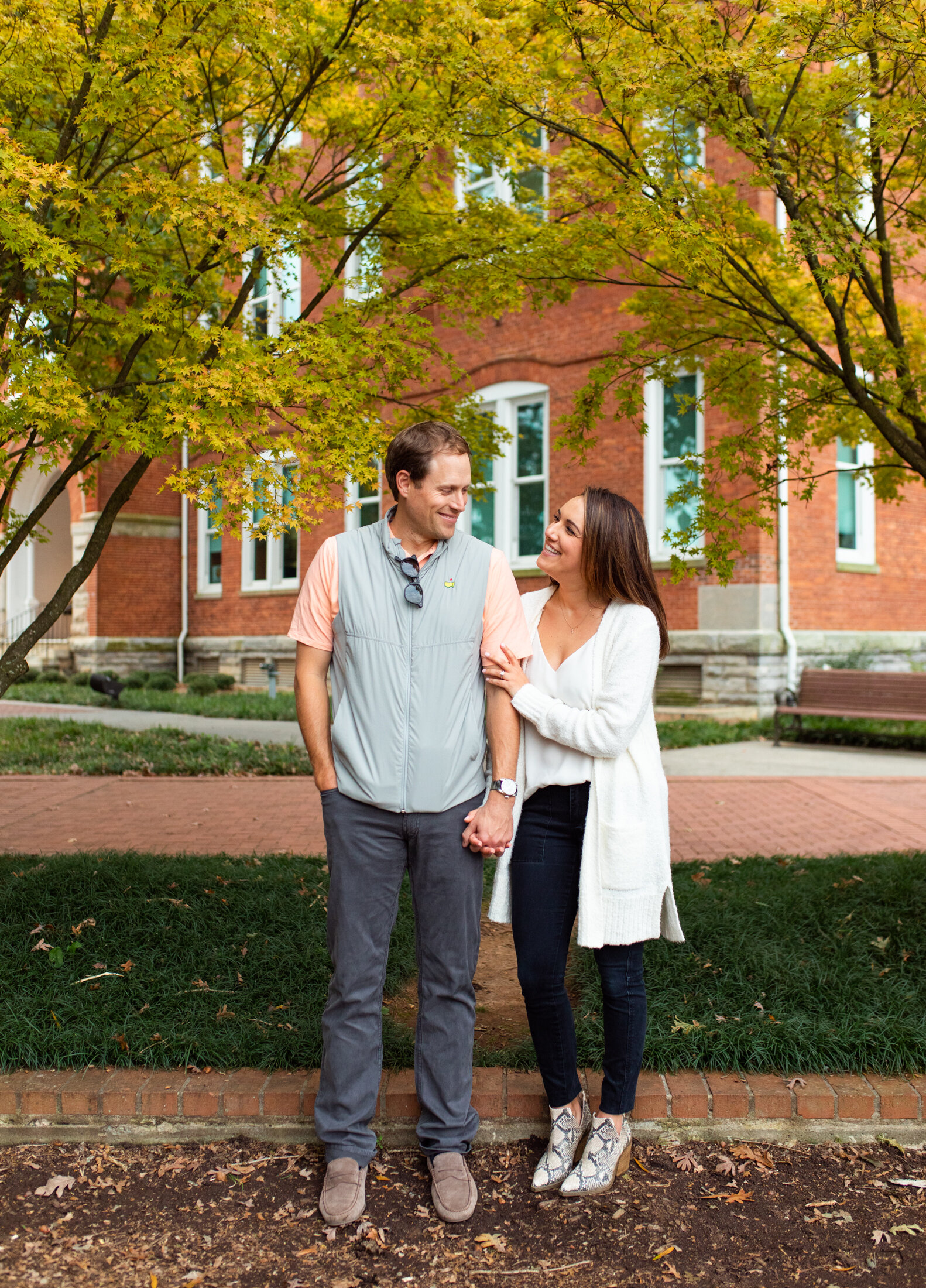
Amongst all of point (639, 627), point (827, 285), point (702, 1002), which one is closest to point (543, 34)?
point (827, 285)

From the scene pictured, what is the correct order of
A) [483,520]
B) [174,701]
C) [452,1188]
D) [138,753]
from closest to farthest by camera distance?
[452,1188] → [138,753] → [483,520] → [174,701]

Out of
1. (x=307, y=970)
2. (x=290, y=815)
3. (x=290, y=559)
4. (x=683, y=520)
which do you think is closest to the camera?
(x=307, y=970)

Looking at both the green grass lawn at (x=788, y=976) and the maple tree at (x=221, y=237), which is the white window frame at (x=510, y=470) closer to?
the maple tree at (x=221, y=237)

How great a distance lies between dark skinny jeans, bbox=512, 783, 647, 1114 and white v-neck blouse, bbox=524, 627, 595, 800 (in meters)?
0.04

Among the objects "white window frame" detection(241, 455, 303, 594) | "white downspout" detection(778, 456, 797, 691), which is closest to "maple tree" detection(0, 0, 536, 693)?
"white downspout" detection(778, 456, 797, 691)

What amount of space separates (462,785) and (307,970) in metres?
1.75

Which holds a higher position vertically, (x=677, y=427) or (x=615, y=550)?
(x=677, y=427)

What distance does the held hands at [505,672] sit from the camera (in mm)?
2771

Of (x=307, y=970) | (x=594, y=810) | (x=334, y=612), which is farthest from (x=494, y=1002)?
(x=334, y=612)

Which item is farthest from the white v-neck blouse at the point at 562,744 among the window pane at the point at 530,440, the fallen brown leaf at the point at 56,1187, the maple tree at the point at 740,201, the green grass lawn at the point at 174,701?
the window pane at the point at 530,440

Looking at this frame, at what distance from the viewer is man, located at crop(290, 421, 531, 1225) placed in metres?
2.73

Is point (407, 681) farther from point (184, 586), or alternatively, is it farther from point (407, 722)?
point (184, 586)

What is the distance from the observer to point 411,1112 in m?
3.23

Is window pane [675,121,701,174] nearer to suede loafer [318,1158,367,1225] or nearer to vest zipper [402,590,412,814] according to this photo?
vest zipper [402,590,412,814]
